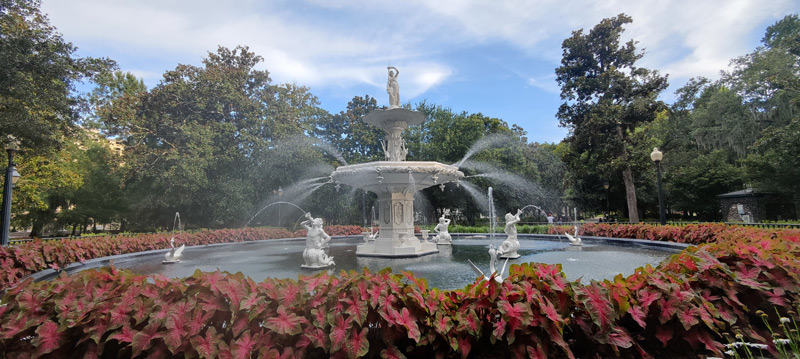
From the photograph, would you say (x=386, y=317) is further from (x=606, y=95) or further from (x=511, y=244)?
(x=606, y=95)

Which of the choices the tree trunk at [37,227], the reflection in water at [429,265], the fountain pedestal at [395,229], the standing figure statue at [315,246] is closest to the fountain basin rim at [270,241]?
the reflection in water at [429,265]

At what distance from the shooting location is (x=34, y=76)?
13906 mm

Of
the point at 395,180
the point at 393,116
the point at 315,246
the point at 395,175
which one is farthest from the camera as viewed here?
the point at 393,116

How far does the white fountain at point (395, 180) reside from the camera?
10891 mm

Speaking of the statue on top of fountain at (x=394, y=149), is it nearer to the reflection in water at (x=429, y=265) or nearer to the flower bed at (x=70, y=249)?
the reflection in water at (x=429, y=265)

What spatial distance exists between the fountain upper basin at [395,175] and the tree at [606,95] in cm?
1984

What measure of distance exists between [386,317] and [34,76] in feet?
60.8

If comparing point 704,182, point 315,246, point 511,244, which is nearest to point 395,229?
point 315,246

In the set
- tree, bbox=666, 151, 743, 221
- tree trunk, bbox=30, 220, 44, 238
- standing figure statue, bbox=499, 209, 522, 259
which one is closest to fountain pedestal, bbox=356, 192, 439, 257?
standing figure statue, bbox=499, 209, 522, 259

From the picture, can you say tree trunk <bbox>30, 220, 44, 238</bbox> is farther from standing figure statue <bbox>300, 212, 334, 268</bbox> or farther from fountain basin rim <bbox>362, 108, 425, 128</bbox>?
standing figure statue <bbox>300, 212, 334, 268</bbox>

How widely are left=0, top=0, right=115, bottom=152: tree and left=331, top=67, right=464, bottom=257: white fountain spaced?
38.4 feet

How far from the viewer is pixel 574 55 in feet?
99.5

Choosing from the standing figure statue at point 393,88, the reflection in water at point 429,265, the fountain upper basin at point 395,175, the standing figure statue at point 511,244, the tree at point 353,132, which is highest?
the tree at point 353,132

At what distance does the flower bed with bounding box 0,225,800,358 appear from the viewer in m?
2.60
